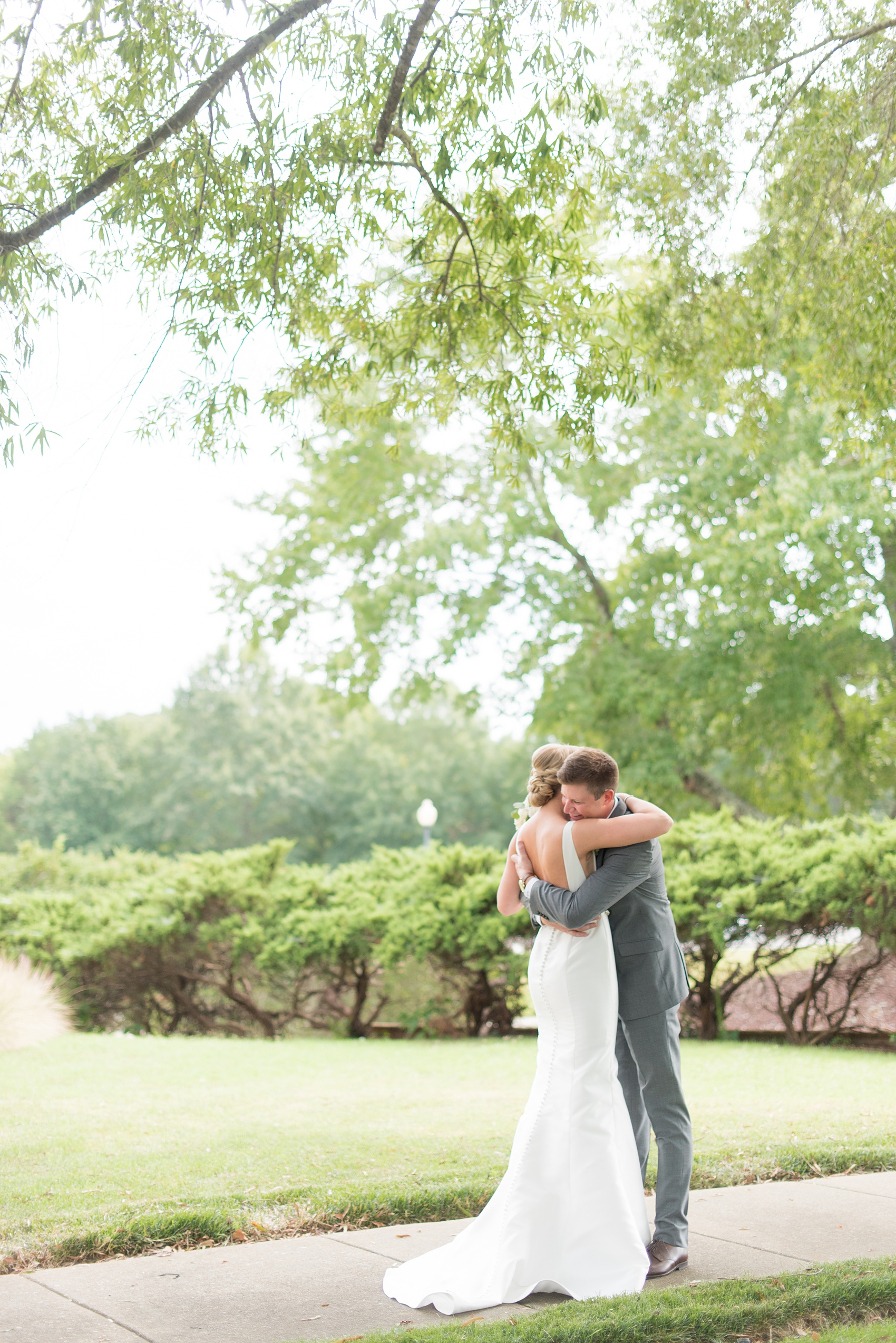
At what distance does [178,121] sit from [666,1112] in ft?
17.4

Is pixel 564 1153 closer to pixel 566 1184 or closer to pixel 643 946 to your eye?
pixel 566 1184

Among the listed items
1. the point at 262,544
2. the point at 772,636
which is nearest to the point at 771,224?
the point at 772,636

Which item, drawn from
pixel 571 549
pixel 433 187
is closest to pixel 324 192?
pixel 433 187

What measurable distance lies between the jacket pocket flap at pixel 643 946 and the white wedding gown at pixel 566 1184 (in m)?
0.11

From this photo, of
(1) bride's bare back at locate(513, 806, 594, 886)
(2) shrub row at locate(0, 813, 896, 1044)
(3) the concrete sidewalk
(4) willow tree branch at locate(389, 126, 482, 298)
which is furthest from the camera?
(2) shrub row at locate(0, 813, 896, 1044)

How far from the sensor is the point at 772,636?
17.8 meters

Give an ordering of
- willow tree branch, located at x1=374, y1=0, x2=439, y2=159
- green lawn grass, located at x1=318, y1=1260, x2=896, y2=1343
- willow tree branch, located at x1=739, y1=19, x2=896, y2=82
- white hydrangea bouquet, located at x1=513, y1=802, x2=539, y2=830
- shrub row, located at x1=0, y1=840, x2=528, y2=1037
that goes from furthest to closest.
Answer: shrub row, located at x1=0, y1=840, x2=528, y2=1037
willow tree branch, located at x1=739, y1=19, x2=896, y2=82
willow tree branch, located at x1=374, y1=0, x2=439, y2=159
white hydrangea bouquet, located at x1=513, y1=802, x2=539, y2=830
green lawn grass, located at x1=318, y1=1260, x2=896, y2=1343

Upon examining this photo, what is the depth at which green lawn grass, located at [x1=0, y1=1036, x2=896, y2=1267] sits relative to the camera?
537 centimetres

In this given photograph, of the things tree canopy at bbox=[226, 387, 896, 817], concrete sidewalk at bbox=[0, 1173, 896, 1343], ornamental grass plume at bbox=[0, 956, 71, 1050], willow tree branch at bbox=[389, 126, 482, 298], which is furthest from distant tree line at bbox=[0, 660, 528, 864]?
concrete sidewalk at bbox=[0, 1173, 896, 1343]

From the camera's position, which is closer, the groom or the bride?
the bride

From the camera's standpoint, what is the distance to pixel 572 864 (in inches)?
180

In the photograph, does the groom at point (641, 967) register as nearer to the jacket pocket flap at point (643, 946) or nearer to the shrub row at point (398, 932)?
→ the jacket pocket flap at point (643, 946)

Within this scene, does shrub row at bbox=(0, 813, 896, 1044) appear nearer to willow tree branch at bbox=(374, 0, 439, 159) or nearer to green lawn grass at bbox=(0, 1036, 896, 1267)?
green lawn grass at bbox=(0, 1036, 896, 1267)

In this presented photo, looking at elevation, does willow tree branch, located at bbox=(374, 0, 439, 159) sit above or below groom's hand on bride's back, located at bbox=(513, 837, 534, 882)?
above
